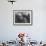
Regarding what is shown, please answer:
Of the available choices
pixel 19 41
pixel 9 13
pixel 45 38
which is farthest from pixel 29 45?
pixel 9 13

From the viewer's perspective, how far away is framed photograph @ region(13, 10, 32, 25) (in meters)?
4.74

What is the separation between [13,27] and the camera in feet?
15.7

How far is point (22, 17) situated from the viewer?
15.6 ft

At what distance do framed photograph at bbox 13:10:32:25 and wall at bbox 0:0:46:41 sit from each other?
0.37ft

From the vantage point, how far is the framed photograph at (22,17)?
187 inches

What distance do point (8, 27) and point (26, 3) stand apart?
1095 millimetres

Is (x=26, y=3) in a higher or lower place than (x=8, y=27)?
higher

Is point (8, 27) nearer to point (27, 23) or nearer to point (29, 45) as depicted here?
point (27, 23)

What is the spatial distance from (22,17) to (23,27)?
37cm

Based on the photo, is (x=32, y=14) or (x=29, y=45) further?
(x=32, y=14)

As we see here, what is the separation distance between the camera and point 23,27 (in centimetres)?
477

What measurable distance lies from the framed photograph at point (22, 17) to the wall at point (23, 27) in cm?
11

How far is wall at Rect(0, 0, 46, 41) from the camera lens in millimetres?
4719

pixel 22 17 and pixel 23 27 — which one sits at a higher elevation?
pixel 22 17
